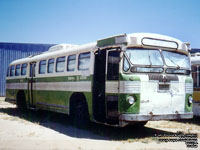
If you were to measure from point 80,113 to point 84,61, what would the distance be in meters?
1.90

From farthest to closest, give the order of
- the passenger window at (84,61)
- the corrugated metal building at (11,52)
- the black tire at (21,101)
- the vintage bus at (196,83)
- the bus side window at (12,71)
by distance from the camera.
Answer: the corrugated metal building at (11,52), the bus side window at (12,71), the black tire at (21,101), the vintage bus at (196,83), the passenger window at (84,61)

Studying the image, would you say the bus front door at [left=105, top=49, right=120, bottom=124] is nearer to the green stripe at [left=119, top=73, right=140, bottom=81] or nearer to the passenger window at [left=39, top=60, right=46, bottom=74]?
the green stripe at [left=119, top=73, right=140, bottom=81]

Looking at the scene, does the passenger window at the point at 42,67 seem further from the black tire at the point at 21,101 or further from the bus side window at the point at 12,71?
the bus side window at the point at 12,71

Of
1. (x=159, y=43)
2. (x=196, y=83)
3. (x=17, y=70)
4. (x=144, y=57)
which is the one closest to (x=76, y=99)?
(x=144, y=57)

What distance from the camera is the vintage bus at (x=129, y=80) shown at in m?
8.03

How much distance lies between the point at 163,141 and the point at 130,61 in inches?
96.8

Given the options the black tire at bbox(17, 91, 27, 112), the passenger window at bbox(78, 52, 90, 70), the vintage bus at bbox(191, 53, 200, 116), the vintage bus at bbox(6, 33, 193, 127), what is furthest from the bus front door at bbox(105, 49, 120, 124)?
the black tire at bbox(17, 91, 27, 112)

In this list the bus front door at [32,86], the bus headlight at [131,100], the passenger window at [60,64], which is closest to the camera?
the bus headlight at [131,100]

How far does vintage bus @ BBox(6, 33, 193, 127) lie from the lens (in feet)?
26.3

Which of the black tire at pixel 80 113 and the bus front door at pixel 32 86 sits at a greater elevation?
the bus front door at pixel 32 86

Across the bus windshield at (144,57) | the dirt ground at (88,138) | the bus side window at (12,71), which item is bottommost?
the dirt ground at (88,138)

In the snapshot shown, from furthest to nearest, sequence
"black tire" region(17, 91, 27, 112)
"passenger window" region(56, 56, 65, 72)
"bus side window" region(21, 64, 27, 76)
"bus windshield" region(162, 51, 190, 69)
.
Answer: "black tire" region(17, 91, 27, 112) → "bus side window" region(21, 64, 27, 76) → "passenger window" region(56, 56, 65, 72) → "bus windshield" region(162, 51, 190, 69)

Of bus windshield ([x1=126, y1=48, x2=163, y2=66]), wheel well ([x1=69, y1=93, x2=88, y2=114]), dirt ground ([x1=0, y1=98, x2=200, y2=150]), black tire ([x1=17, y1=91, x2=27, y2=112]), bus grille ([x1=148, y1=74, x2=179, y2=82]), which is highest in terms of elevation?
bus windshield ([x1=126, y1=48, x2=163, y2=66])

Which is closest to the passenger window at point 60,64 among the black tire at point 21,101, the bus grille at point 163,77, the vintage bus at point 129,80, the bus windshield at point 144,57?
the vintage bus at point 129,80
